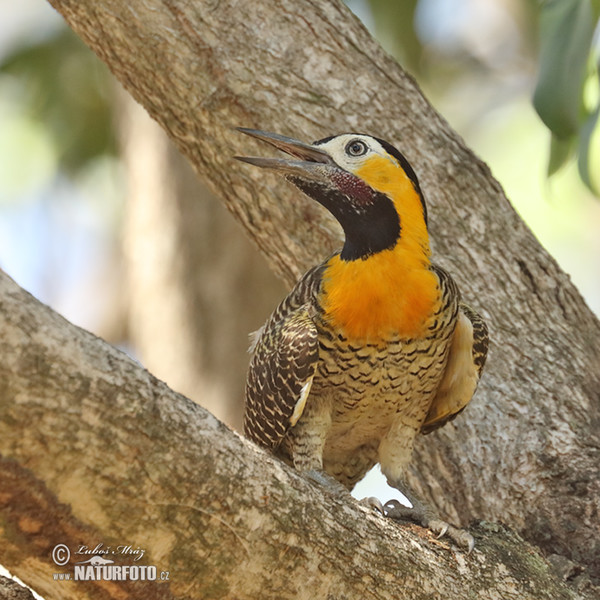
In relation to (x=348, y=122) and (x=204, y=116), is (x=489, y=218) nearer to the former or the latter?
(x=348, y=122)

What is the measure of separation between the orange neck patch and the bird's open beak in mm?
191

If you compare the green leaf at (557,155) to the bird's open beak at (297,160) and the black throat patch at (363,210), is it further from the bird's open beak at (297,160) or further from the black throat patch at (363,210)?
the bird's open beak at (297,160)

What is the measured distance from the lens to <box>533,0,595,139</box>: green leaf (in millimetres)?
5102

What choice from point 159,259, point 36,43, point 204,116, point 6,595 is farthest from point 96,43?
point 36,43

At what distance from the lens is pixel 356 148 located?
4.70 metres

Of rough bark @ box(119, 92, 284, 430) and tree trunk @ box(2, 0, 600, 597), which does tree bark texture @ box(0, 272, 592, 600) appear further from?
rough bark @ box(119, 92, 284, 430)

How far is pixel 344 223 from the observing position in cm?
472

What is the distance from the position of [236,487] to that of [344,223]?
2099 mm

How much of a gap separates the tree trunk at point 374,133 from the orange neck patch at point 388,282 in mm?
434

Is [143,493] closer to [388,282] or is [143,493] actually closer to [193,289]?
[388,282]

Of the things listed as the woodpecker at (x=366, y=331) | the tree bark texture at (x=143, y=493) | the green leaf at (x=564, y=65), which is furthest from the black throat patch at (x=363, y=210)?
the tree bark texture at (x=143, y=493)

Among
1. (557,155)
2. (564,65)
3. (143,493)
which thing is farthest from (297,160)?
(143,493)

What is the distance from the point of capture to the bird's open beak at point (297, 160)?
4539 mm

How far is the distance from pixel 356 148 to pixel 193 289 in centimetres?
428
